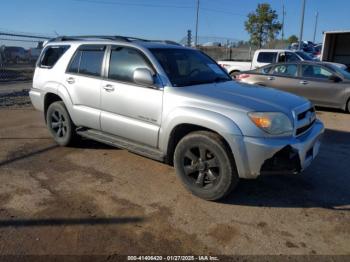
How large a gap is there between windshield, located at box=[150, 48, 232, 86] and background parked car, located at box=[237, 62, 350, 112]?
5.45 m

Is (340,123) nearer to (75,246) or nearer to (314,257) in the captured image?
(314,257)

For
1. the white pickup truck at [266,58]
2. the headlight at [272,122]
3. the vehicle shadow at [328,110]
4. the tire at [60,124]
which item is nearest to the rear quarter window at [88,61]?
the tire at [60,124]

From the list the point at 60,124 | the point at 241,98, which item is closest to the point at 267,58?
the point at 60,124

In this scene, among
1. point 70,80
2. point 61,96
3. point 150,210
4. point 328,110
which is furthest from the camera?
point 328,110

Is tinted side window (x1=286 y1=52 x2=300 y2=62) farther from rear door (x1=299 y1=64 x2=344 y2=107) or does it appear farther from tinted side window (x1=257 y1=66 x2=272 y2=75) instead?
rear door (x1=299 y1=64 x2=344 y2=107)

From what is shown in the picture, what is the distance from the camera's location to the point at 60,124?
236 inches

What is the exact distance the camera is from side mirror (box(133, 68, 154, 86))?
4367mm

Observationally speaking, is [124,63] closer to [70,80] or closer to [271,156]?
[70,80]

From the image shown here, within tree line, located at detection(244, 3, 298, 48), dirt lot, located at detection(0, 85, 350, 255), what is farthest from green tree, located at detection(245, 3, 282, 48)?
dirt lot, located at detection(0, 85, 350, 255)

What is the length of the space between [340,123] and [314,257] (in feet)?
20.0

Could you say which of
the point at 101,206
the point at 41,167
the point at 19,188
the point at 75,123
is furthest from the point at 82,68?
the point at 101,206

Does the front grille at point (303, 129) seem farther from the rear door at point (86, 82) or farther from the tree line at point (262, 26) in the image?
the tree line at point (262, 26)

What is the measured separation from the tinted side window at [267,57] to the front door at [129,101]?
11637mm

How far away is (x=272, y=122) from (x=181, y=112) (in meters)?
1.03
